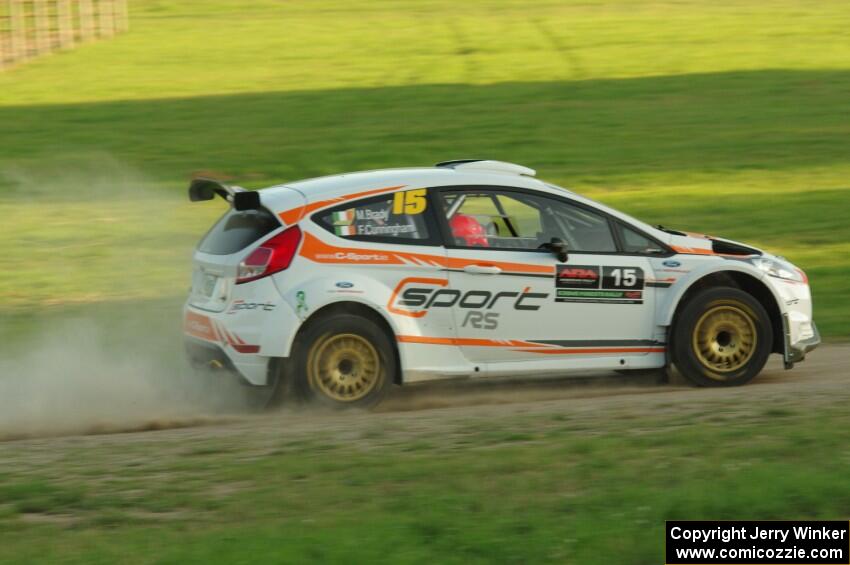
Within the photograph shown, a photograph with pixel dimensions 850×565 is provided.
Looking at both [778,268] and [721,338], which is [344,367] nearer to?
[721,338]

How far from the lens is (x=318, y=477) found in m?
A: 6.81

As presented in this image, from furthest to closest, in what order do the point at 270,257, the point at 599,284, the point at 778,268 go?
the point at 778,268 → the point at 599,284 → the point at 270,257

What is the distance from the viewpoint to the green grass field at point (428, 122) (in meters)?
16.4

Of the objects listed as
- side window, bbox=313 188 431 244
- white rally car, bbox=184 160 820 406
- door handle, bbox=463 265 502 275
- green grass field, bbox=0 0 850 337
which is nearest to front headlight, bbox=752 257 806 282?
white rally car, bbox=184 160 820 406

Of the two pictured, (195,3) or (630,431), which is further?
(195,3)

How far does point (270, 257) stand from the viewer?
8.91 meters

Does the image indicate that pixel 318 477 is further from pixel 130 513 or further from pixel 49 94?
pixel 49 94

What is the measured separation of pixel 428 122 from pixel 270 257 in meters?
15.8

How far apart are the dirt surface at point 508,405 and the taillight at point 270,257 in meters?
0.96

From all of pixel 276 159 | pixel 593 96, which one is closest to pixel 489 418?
pixel 276 159

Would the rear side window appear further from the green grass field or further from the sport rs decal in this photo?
the green grass field

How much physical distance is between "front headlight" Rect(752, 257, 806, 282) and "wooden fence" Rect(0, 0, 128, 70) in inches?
1132

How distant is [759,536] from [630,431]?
2.01m

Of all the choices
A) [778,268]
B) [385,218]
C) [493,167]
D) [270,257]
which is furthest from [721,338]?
[270,257]
